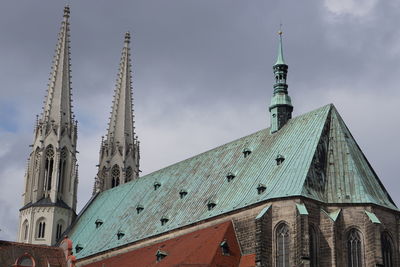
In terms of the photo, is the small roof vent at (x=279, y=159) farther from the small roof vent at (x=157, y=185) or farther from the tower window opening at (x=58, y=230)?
the tower window opening at (x=58, y=230)

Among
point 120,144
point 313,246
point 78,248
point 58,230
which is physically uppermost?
point 120,144

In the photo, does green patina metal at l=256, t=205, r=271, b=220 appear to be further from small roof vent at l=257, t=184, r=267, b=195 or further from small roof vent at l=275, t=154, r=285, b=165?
small roof vent at l=275, t=154, r=285, b=165

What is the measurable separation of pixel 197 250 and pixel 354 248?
Result: 28.8 ft

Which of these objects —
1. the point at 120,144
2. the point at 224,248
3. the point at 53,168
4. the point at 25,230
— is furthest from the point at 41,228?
the point at 224,248

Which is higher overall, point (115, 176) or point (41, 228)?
point (115, 176)

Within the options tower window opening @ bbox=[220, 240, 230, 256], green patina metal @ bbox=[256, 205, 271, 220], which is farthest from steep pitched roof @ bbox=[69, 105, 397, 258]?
tower window opening @ bbox=[220, 240, 230, 256]

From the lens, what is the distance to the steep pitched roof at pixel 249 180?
47.3 m

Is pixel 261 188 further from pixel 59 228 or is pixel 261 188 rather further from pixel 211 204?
pixel 59 228

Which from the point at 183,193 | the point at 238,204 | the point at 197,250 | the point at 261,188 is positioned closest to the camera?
the point at 197,250

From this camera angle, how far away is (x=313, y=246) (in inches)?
1772

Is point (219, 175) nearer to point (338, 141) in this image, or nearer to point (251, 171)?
point (251, 171)

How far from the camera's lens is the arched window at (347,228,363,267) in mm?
45000

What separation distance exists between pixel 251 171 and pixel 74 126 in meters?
24.9

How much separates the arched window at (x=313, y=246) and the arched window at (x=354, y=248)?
5.93 ft
